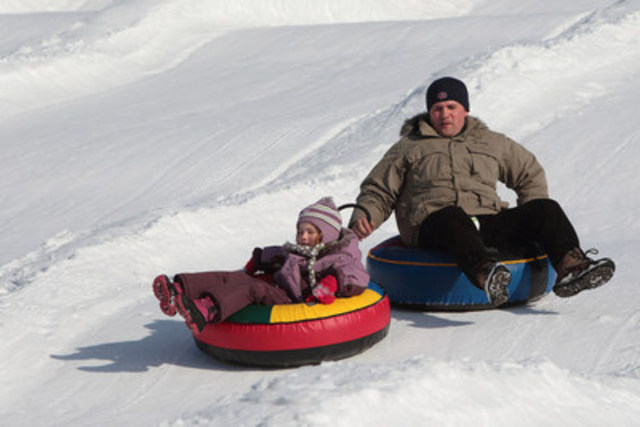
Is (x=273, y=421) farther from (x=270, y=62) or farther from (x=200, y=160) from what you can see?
(x=270, y=62)

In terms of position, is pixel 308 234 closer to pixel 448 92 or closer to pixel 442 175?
pixel 442 175

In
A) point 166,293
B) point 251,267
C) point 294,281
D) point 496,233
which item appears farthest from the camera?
point 496,233

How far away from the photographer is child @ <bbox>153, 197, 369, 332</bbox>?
404 centimetres

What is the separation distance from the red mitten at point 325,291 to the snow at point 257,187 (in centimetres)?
38

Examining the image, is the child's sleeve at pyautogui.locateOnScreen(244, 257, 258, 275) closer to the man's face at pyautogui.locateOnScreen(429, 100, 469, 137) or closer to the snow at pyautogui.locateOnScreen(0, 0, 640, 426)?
the snow at pyautogui.locateOnScreen(0, 0, 640, 426)

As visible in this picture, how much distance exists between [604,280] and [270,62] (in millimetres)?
11490

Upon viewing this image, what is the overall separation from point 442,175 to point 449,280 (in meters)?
0.60

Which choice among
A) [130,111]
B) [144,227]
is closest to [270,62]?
[130,111]

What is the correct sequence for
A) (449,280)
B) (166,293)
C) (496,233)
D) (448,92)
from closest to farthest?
(166,293)
(449,280)
(496,233)
(448,92)

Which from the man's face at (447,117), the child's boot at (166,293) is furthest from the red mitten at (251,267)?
the man's face at (447,117)

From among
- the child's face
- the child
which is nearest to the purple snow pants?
the child

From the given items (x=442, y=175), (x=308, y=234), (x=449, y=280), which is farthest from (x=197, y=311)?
(x=442, y=175)

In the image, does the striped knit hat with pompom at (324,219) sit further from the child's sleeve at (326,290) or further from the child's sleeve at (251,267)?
the child's sleeve at (251,267)

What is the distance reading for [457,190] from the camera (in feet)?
16.8
